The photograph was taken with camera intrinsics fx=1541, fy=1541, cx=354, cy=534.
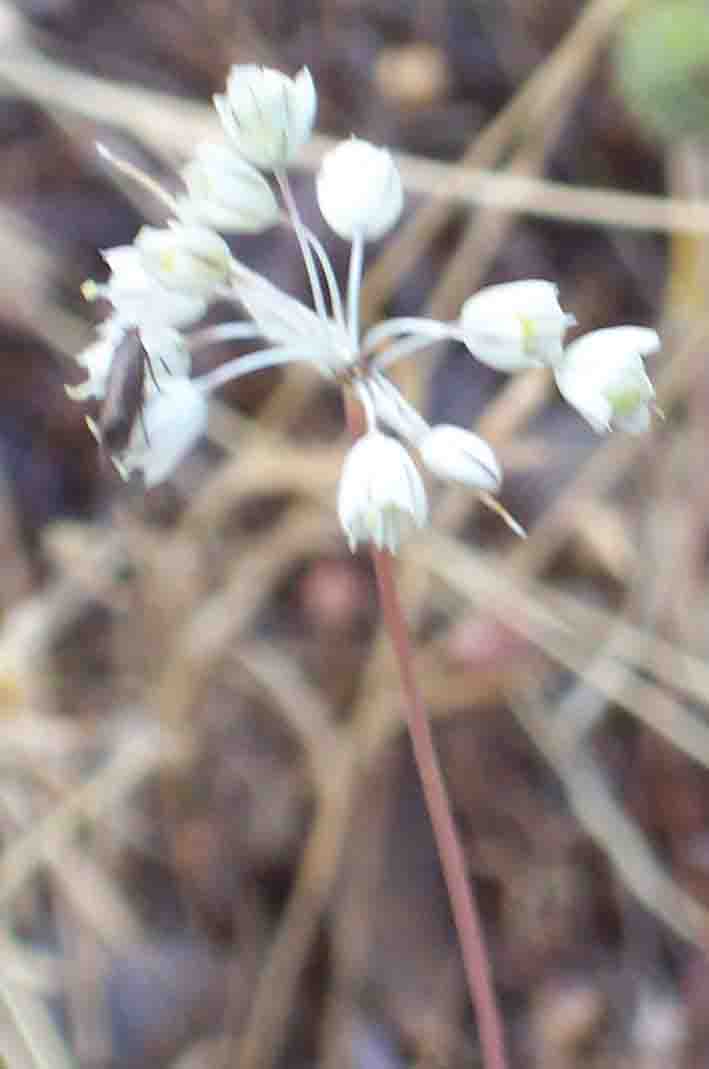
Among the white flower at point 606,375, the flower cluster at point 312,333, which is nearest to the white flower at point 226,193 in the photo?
the flower cluster at point 312,333

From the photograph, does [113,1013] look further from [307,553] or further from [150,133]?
[150,133]

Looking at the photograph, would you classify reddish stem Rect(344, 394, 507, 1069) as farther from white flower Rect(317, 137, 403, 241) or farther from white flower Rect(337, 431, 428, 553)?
white flower Rect(317, 137, 403, 241)

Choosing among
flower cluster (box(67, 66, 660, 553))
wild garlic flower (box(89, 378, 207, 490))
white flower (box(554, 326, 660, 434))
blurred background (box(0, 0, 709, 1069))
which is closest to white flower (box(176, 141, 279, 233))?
flower cluster (box(67, 66, 660, 553))

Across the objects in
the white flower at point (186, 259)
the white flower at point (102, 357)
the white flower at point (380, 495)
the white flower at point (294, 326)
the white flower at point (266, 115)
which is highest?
the white flower at point (266, 115)

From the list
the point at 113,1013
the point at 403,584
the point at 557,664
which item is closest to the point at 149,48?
the point at 403,584

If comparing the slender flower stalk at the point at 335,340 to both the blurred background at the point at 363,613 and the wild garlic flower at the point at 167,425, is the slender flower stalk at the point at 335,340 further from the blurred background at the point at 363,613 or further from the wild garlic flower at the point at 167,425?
the blurred background at the point at 363,613

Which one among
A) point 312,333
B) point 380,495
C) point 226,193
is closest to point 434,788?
point 380,495
